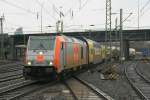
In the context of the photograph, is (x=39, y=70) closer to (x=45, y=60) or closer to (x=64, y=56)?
(x=45, y=60)

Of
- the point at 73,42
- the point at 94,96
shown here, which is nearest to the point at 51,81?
the point at 73,42

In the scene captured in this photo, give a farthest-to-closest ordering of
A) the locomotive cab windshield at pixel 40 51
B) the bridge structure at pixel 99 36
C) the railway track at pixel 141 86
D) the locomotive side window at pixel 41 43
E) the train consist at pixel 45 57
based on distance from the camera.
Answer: the bridge structure at pixel 99 36 → the locomotive side window at pixel 41 43 → the locomotive cab windshield at pixel 40 51 → the train consist at pixel 45 57 → the railway track at pixel 141 86

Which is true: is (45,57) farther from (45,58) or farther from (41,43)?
(41,43)

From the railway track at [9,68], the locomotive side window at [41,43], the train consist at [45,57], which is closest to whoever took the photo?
the train consist at [45,57]

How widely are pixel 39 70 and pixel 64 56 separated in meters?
2.53

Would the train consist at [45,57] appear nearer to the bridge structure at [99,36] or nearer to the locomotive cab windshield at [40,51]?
the locomotive cab windshield at [40,51]

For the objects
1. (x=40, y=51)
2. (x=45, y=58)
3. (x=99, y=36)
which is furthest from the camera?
(x=99, y=36)

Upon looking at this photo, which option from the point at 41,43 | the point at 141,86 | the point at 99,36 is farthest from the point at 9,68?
the point at 99,36

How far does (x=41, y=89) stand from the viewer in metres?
20.4

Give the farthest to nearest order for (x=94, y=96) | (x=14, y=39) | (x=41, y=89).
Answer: (x=14, y=39) < (x=41, y=89) < (x=94, y=96)

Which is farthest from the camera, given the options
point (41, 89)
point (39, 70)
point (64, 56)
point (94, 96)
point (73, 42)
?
point (73, 42)

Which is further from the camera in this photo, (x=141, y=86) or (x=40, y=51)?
(x=40, y=51)

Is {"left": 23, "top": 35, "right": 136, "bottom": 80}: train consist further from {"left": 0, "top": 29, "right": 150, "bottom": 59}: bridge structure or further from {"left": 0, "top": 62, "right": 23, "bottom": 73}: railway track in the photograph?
{"left": 0, "top": 29, "right": 150, "bottom": 59}: bridge structure

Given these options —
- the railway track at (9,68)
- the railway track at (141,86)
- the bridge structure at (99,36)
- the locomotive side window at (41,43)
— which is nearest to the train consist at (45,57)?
the locomotive side window at (41,43)
